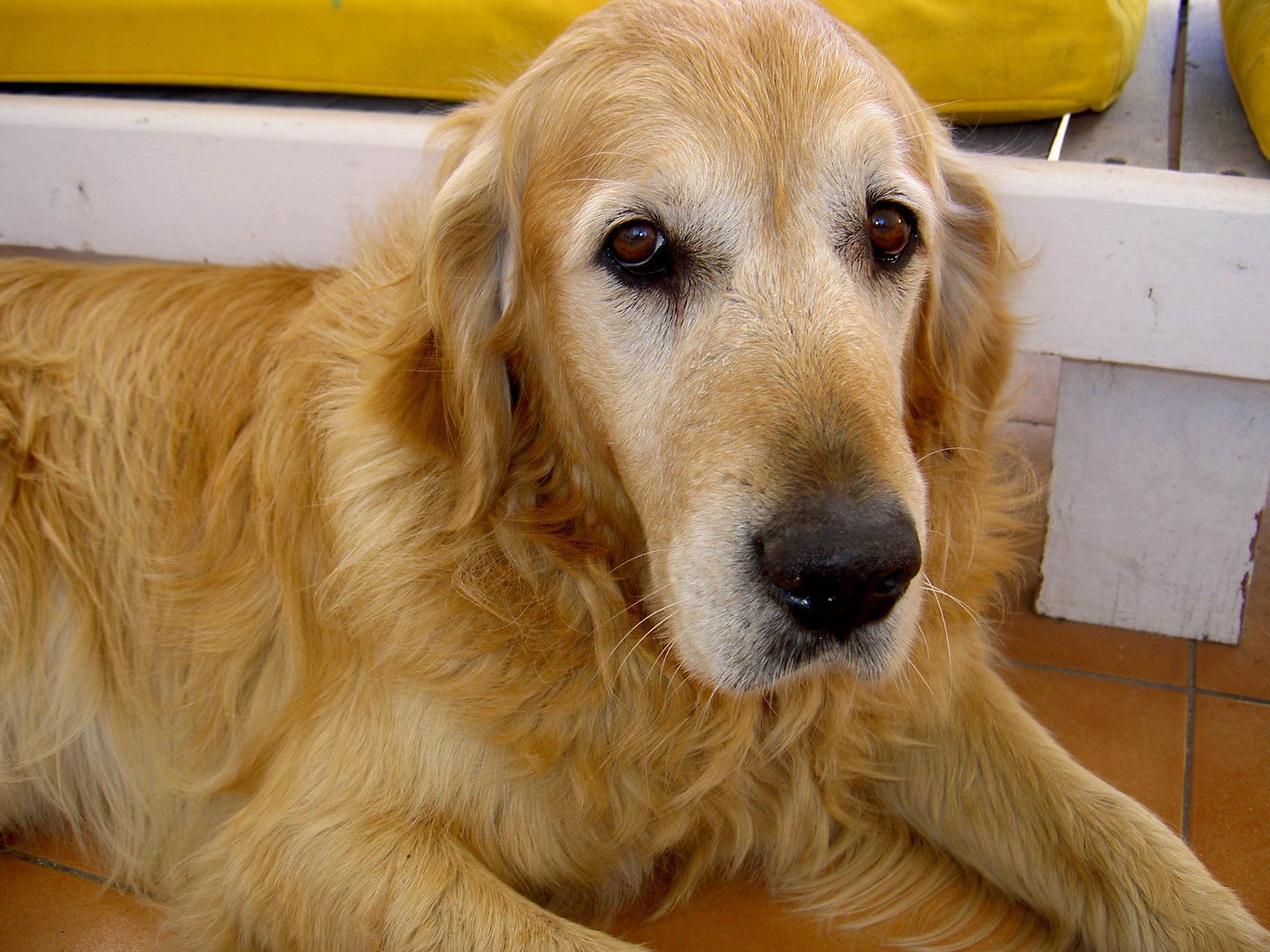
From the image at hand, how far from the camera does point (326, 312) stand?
2.14 meters

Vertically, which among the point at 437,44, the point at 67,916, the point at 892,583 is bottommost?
the point at 67,916

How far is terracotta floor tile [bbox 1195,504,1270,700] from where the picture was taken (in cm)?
247

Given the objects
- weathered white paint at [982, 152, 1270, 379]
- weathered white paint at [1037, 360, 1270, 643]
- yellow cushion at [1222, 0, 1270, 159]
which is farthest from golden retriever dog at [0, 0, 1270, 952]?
yellow cushion at [1222, 0, 1270, 159]

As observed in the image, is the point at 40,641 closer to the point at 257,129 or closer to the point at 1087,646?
the point at 257,129

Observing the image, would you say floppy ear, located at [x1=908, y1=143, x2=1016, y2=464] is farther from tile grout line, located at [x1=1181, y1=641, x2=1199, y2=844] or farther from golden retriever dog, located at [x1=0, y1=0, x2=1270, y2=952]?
tile grout line, located at [x1=1181, y1=641, x2=1199, y2=844]

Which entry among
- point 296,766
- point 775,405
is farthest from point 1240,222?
point 296,766

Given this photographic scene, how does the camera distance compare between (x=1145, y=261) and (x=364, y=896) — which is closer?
(x=364, y=896)

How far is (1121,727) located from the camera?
2.38 metres

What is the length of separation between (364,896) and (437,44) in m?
1.73

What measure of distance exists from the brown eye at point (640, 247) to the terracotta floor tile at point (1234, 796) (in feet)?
4.72

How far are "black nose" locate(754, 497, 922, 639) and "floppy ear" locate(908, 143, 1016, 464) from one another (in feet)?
2.03

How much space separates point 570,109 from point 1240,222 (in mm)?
1216

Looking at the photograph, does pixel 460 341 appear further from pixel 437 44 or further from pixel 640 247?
pixel 437 44

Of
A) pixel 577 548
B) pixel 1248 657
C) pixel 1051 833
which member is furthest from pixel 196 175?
pixel 1248 657
